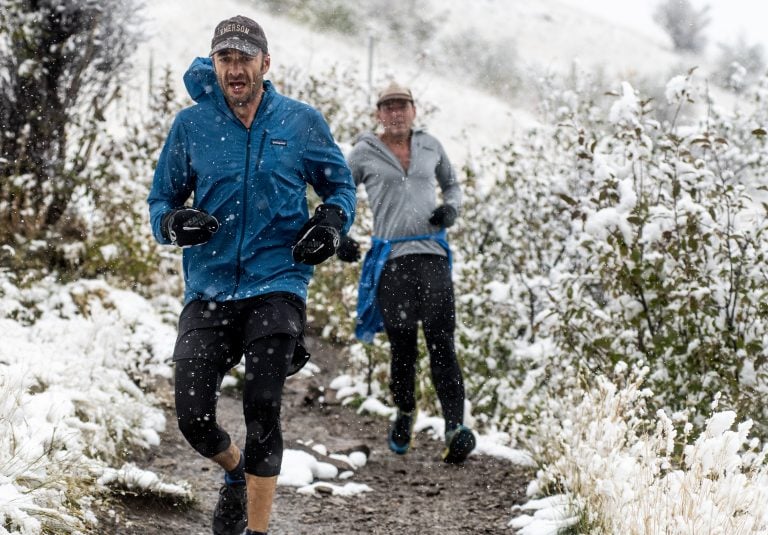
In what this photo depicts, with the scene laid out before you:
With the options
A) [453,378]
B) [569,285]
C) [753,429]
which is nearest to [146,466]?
[453,378]

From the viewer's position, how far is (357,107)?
9.55m

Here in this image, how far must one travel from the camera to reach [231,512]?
3.31 m

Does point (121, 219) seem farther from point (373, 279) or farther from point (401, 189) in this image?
point (401, 189)

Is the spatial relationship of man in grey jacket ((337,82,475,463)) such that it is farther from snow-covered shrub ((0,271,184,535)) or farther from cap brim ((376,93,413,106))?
snow-covered shrub ((0,271,184,535))

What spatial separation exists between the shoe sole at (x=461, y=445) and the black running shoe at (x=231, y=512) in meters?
1.61

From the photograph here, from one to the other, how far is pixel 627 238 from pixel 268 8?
2921 centimetres

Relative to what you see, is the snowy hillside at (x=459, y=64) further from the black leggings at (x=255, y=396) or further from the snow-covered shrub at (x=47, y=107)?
the black leggings at (x=255, y=396)

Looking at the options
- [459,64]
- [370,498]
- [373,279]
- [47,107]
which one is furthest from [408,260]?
[459,64]

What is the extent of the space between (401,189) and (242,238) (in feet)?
5.98

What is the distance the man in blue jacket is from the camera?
3.02 m

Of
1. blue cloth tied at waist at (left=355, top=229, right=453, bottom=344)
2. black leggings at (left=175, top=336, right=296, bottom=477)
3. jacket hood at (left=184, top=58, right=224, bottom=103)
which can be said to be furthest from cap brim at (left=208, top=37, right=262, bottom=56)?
blue cloth tied at waist at (left=355, top=229, right=453, bottom=344)

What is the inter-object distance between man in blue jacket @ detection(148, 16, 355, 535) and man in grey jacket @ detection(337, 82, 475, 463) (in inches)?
57.3

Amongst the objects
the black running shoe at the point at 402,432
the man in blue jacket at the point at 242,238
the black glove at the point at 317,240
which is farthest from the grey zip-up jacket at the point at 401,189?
the black glove at the point at 317,240

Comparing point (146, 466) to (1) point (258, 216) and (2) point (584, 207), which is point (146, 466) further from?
(2) point (584, 207)
